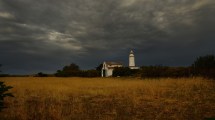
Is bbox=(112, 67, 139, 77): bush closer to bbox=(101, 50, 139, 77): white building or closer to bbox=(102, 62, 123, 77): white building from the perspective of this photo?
bbox=(101, 50, 139, 77): white building

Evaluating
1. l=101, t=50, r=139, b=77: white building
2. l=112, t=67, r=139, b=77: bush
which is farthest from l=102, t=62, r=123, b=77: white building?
l=112, t=67, r=139, b=77: bush

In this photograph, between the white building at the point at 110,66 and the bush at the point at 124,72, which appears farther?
Result: the white building at the point at 110,66

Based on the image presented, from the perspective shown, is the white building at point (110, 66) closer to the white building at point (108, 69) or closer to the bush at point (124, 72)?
the white building at point (108, 69)

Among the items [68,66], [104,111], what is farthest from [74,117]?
[68,66]

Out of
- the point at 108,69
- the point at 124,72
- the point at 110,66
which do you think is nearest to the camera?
the point at 124,72

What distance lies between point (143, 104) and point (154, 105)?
58cm

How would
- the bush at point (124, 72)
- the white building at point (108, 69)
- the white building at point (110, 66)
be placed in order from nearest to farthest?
1. the bush at point (124, 72)
2. the white building at point (108, 69)
3. the white building at point (110, 66)

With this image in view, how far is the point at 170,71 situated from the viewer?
47188 mm

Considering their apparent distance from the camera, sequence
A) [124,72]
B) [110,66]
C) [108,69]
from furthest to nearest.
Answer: [110,66]
[108,69]
[124,72]

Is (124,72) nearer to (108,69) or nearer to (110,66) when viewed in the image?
(108,69)

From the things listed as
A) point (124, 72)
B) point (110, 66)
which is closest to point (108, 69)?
point (110, 66)

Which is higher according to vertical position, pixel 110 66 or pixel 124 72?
pixel 110 66

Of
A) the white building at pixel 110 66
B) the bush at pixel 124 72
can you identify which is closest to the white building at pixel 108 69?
the white building at pixel 110 66

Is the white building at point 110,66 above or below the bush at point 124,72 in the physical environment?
above
